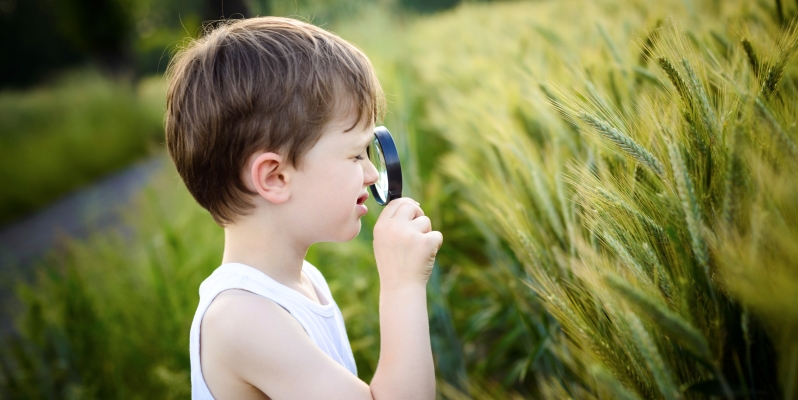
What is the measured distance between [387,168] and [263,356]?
0.46m

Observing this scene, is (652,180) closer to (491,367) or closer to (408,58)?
(491,367)

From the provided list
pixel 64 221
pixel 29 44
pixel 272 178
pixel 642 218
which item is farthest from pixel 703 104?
pixel 29 44

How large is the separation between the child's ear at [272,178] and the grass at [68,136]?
7.07 metres

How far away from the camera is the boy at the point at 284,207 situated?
1054 mm

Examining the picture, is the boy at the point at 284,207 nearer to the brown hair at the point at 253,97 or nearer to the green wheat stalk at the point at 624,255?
the brown hair at the point at 253,97

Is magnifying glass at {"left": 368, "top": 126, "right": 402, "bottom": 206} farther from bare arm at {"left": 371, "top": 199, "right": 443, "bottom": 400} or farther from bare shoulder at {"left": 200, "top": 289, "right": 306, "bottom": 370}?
bare shoulder at {"left": 200, "top": 289, "right": 306, "bottom": 370}

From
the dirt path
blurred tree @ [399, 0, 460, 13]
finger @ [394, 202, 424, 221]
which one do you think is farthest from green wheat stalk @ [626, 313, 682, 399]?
blurred tree @ [399, 0, 460, 13]

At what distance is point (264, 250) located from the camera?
1205 mm

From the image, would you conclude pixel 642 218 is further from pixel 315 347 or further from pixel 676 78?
pixel 315 347

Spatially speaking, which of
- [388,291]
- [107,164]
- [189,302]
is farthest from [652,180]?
[107,164]

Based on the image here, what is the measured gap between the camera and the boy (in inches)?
41.5

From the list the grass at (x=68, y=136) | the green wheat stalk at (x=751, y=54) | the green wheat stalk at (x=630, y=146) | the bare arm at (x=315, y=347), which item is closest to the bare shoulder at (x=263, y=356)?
the bare arm at (x=315, y=347)

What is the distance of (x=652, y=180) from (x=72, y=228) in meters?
6.32

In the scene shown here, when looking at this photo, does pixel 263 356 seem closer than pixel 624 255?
No
